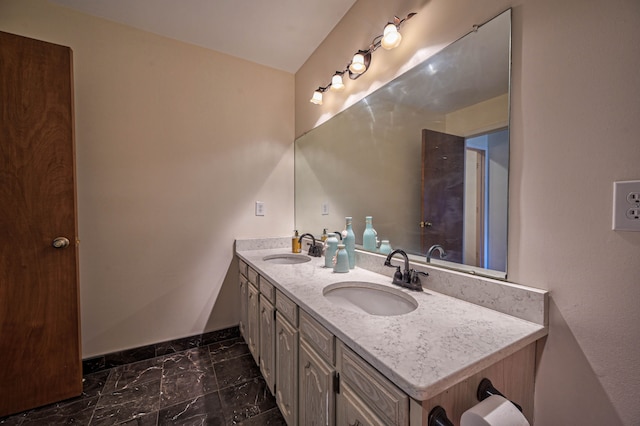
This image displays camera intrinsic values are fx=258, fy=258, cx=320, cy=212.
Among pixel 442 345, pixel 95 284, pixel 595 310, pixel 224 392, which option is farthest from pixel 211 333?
pixel 595 310

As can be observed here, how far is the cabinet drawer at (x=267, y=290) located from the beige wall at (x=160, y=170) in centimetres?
79

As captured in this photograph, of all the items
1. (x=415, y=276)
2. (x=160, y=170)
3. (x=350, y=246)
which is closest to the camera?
(x=415, y=276)

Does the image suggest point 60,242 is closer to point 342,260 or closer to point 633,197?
point 342,260

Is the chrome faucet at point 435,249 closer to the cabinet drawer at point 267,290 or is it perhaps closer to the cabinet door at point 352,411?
the cabinet door at point 352,411

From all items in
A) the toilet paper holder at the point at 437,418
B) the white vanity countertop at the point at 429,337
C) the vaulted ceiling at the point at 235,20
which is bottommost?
the toilet paper holder at the point at 437,418

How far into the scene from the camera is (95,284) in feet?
5.94

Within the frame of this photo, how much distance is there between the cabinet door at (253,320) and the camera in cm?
166

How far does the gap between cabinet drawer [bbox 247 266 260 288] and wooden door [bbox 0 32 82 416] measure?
1.00 metres

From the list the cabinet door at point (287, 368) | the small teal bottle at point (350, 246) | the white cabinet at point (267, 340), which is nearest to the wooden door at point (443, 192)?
the small teal bottle at point (350, 246)

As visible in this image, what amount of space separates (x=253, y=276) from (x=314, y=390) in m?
0.93

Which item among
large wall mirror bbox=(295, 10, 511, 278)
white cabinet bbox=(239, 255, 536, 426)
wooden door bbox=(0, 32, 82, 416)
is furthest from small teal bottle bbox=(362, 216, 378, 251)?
wooden door bbox=(0, 32, 82, 416)

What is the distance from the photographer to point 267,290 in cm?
148

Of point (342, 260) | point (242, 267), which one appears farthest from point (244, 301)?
point (342, 260)

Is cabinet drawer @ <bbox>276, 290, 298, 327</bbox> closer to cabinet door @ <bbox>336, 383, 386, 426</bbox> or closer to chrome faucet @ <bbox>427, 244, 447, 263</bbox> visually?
cabinet door @ <bbox>336, 383, 386, 426</bbox>
